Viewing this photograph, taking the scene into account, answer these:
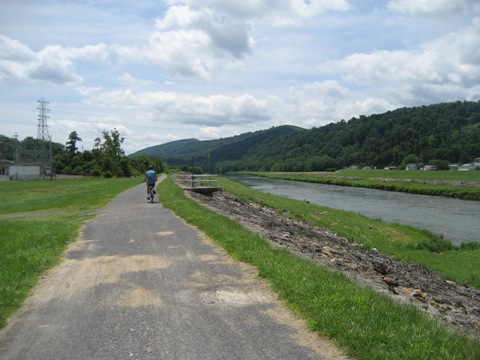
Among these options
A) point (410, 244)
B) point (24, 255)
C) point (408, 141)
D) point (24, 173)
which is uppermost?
point (408, 141)

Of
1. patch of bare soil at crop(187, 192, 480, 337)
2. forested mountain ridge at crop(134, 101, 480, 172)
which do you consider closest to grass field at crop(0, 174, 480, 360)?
patch of bare soil at crop(187, 192, 480, 337)

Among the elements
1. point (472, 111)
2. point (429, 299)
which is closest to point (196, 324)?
point (429, 299)

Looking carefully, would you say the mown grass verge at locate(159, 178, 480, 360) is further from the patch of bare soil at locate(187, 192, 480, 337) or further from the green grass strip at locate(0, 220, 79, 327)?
the green grass strip at locate(0, 220, 79, 327)

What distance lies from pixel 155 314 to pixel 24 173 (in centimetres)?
10019

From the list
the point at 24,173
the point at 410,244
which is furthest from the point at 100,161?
the point at 410,244

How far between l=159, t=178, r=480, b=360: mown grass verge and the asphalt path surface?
263 millimetres

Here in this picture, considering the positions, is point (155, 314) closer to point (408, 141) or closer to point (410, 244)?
point (410, 244)

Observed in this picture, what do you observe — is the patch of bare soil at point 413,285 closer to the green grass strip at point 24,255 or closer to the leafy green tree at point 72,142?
the green grass strip at point 24,255

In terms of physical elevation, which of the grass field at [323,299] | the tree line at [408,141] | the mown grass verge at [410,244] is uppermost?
the tree line at [408,141]

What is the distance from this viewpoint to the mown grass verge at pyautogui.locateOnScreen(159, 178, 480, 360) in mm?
4691

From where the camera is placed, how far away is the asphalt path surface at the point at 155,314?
5.08 metres

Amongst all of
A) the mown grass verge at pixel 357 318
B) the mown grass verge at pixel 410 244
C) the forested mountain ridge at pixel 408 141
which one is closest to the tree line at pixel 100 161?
the forested mountain ridge at pixel 408 141

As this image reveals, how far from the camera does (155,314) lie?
6250 mm

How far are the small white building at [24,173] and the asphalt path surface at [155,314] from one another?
93.9 metres
